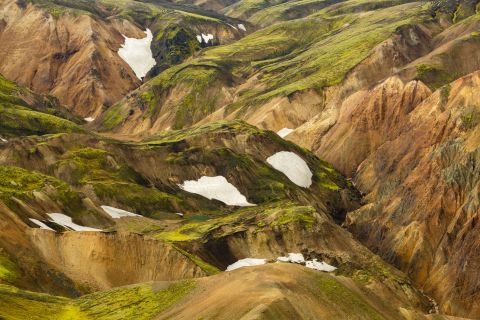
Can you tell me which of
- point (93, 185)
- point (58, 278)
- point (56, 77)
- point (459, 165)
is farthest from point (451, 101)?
point (56, 77)

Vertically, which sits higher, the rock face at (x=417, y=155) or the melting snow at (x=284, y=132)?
the rock face at (x=417, y=155)

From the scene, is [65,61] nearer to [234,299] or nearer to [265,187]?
[265,187]

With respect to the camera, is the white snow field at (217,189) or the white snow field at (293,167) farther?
the white snow field at (293,167)

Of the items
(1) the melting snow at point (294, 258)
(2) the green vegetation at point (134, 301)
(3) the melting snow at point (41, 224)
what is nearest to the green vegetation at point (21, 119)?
(3) the melting snow at point (41, 224)

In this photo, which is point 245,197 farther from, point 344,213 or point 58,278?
point 58,278

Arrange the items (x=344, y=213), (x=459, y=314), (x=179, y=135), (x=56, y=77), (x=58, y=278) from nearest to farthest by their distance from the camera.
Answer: (x=58, y=278) → (x=459, y=314) → (x=344, y=213) → (x=179, y=135) → (x=56, y=77)

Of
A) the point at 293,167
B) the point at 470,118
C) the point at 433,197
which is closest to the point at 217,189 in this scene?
the point at 293,167

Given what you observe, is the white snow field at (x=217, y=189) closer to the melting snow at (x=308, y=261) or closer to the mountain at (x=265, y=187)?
the mountain at (x=265, y=187)
